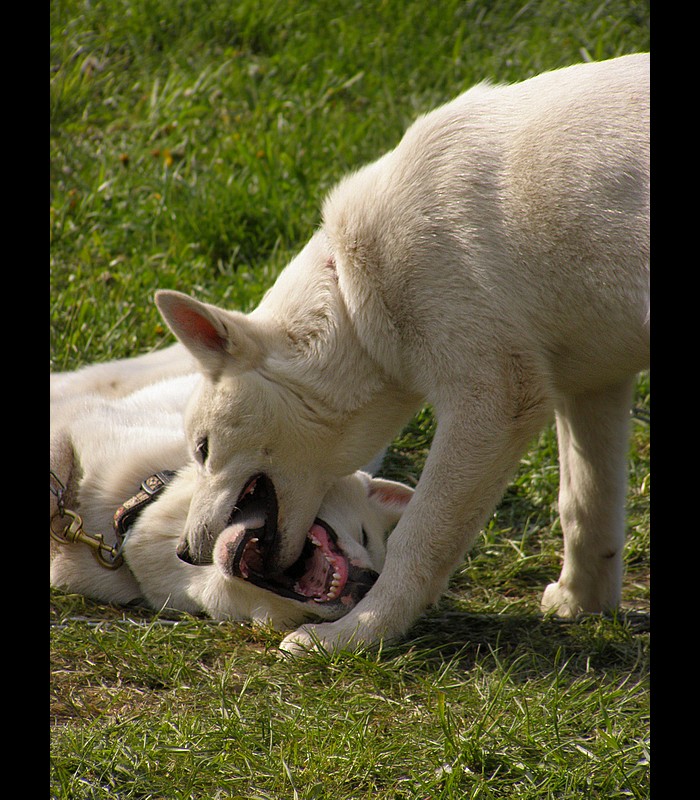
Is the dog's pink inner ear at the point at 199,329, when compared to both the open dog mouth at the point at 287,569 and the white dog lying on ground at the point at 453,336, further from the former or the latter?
the open dog mouth at the point at 287,569

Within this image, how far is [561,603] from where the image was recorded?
3811mm

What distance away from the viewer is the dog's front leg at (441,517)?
328 centimetres

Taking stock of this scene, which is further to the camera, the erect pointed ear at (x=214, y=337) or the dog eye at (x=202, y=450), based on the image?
the dog eye at (x=202, y=450)

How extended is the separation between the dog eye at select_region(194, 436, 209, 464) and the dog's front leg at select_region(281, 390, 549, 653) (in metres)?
0.70

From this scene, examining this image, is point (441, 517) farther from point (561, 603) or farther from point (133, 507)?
point (133, 507)

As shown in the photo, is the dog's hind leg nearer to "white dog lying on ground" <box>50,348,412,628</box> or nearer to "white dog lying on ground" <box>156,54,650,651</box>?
"white dog lying on ground" <box>156,54,650,651</box>

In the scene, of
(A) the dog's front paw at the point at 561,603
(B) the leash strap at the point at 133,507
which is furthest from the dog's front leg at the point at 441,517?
(B) the leash strap at the point at 133,507

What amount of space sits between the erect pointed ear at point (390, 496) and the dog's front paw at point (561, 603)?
691 millimetres

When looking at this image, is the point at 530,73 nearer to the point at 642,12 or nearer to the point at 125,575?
the point at 642,12

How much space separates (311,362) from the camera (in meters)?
3.58

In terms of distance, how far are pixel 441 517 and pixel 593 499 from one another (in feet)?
2.45

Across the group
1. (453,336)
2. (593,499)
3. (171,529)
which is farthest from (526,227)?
(171,529)

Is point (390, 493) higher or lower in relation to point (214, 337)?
lower

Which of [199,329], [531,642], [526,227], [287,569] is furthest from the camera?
[287,569]
